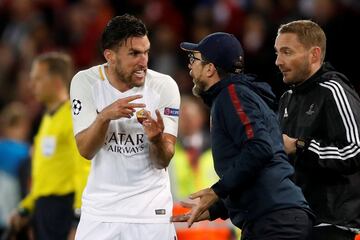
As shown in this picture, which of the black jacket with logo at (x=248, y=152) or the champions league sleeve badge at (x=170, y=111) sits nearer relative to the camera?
the black jacket with logo at (x=248, y=152)

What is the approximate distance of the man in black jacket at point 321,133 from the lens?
18.8ft

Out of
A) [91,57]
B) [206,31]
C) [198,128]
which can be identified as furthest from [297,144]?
[91,57]

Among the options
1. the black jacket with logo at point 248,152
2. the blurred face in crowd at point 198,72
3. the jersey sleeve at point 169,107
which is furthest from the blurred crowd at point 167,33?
the black jacket with logo at point 248,152

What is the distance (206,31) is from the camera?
1248 centimetres

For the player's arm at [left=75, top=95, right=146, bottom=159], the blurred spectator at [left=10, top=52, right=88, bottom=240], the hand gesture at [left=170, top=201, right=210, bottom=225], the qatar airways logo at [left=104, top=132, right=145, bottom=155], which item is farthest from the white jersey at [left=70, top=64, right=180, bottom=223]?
the blurred spectator at [left=10, top=52, right=88, bottom=240]

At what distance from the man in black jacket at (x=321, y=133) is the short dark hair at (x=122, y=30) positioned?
0.87 meters

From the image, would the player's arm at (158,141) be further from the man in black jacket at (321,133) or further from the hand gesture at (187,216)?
the man in black jacket at (321,133)

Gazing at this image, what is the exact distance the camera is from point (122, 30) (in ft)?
19.3

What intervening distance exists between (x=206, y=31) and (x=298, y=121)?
660 centimetres

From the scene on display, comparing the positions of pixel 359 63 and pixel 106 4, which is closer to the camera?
pixel 359 63

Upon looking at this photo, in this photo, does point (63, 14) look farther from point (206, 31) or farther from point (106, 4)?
point (206, 31)

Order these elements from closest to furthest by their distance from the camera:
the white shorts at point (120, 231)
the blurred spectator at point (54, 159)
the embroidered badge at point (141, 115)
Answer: the embroidered badge at point (141, 115) < the white shorts at point (120, 231) < the blurred spectator at point (54, 159)

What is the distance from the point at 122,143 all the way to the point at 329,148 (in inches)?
48.8

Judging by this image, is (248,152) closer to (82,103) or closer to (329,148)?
(329,148)
